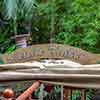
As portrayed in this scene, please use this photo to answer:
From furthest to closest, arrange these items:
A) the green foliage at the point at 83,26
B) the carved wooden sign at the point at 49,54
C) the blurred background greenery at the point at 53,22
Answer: the blurred background greenery at the point at 53,22, the green foliage at the point at 83,26, the carved wooden sign at the point at 49,54

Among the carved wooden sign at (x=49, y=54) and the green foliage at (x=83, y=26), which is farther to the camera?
the green foliage at (x=83, y=26)

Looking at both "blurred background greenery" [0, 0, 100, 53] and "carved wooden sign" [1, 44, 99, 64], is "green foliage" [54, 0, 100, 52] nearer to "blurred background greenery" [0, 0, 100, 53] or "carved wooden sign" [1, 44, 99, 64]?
"blurred background greenery" [0, 0, 100, 53]

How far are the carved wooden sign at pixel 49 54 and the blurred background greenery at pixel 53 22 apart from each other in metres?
3.92

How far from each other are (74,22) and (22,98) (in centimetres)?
809

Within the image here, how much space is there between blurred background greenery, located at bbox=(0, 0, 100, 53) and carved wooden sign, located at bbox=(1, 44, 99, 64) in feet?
12.8

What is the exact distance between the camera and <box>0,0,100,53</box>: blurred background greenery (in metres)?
10.2

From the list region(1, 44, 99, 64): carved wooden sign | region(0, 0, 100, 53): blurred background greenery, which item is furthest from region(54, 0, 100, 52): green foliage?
region(1, 44, 99, 64): carved wooden sign

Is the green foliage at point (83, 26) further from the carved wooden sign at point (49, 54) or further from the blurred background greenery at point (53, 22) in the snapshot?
the carved wooden sign at point (49, 54)

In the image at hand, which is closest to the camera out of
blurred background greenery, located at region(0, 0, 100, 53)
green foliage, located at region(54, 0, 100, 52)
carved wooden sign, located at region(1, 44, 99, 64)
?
carved wooden sign, located at region(1, 44, 99, 64)

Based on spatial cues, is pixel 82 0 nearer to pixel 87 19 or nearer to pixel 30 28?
pixel 87 19

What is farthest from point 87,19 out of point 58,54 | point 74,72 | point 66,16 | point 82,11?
point 74,72

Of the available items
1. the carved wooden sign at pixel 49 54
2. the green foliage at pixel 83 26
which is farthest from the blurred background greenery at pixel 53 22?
the carved wooden sign at pixel 49 54

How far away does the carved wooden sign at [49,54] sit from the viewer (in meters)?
5.78

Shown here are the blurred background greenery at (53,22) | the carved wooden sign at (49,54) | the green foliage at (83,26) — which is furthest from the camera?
the blurred background greenery at (53,22)
